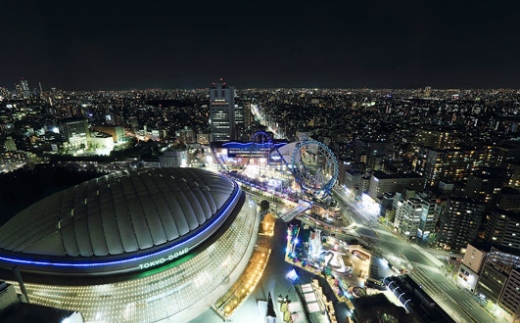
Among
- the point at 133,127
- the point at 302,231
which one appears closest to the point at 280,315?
the point at 302,231

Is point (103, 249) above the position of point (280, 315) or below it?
above

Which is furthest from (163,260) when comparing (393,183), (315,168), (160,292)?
(315,168)

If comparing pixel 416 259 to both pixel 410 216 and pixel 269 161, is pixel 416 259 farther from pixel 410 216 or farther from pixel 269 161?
pixel 269 161

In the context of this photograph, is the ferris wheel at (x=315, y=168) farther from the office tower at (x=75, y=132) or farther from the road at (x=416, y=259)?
the office tower at (x=75, y=132)

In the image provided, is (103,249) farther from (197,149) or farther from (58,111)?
(58,111)

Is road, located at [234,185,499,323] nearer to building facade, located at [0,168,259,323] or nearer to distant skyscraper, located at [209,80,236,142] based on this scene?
building facade, located at [0,168,259,323]

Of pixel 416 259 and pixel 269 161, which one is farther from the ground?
pixel 269 161

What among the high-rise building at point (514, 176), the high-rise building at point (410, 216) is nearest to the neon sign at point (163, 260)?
the high-rise building at point (410, 216)
